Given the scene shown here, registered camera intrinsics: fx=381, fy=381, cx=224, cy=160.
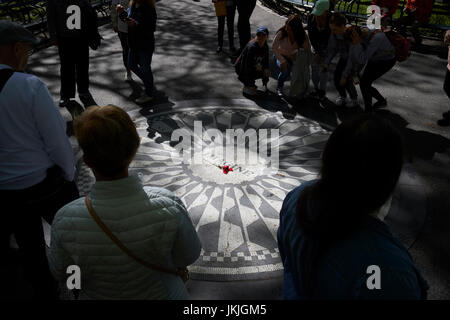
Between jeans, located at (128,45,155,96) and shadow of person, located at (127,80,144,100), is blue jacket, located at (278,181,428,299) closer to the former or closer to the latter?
jeans, located at (128,45,155,96)

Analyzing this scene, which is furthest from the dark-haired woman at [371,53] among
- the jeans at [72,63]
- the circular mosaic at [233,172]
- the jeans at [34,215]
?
the jeans at [34,215]

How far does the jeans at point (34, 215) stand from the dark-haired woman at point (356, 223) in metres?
1.96

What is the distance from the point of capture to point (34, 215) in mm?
2617

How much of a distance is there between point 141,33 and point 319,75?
303 centimetres

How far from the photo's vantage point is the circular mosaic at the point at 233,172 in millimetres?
3533

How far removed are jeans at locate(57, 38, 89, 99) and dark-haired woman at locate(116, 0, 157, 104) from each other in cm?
74

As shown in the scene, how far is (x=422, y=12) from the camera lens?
9375mm

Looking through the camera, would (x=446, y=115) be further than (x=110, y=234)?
Yes

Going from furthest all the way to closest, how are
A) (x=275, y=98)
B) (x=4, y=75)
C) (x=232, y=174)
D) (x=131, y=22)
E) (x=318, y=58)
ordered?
(x=275, y=98), (x=318, y=58), (x=131, y=22), (x=232, y=174), (x=4, y=75)

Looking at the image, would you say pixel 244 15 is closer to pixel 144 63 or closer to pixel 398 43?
pixel 144 63

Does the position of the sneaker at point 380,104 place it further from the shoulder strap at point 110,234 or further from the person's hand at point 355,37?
the shoulder strap at point 110,234

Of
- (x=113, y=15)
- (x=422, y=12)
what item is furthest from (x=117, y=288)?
(x=422, y=12)

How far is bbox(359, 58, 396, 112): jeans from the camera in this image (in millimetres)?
5598

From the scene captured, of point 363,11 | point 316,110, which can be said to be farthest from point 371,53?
point 363,11
